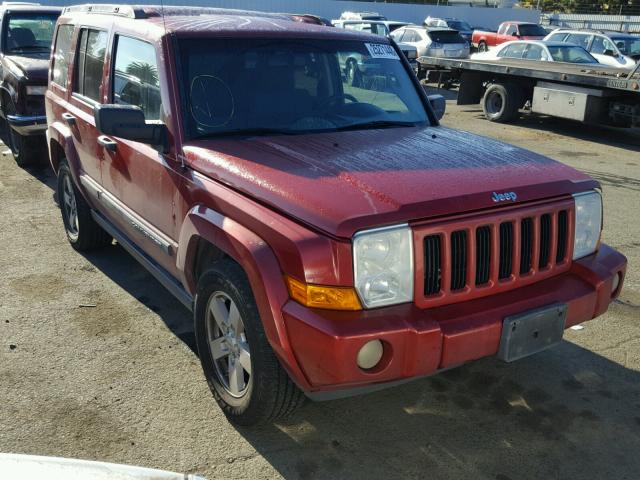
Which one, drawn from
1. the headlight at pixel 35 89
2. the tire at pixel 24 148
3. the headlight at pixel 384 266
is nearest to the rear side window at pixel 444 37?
the tire at pixel 24 148

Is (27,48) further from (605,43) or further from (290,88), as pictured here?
(605,43)

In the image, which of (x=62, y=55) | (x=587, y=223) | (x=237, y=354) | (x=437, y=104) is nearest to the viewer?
(x=237, y=354)

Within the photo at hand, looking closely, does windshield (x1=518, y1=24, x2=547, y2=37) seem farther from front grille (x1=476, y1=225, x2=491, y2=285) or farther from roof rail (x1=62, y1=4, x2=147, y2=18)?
front grille (x1=476, y1=225, x2=491, y2=285)

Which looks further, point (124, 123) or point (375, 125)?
point (375, 125)

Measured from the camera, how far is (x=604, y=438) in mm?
3252

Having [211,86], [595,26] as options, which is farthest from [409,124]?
[595,26]

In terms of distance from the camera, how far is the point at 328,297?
2643mm

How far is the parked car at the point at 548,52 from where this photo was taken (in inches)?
580

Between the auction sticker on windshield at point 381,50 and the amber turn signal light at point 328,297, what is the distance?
7.31ft

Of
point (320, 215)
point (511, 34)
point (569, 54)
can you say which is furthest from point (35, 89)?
point (511, 34)

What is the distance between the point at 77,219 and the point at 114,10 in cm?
176

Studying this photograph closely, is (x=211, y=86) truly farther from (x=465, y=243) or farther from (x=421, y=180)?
(x=465, y=243)

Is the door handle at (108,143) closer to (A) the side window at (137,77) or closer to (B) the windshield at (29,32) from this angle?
(A) the side window at (137,77)

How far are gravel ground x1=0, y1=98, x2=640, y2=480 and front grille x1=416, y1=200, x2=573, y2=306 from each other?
0.81 meters
